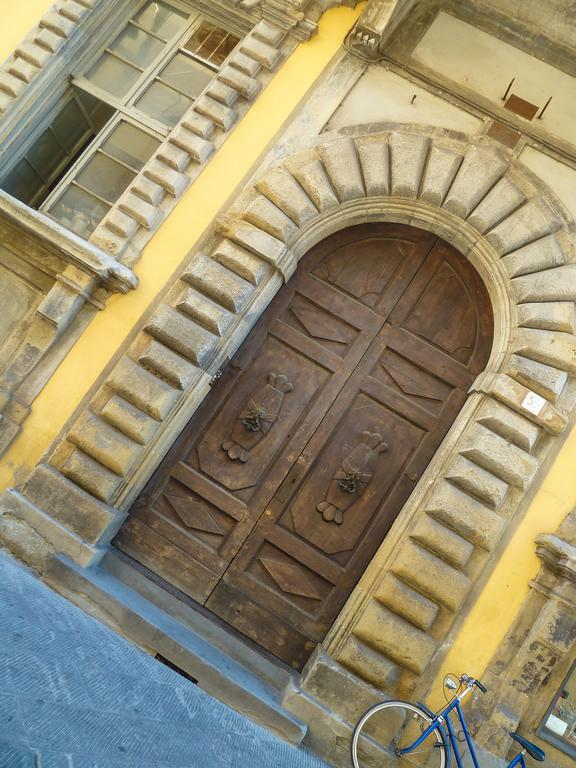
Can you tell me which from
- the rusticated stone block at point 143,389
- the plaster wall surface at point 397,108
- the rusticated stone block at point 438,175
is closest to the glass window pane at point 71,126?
the plaster wall surface at point 397,108

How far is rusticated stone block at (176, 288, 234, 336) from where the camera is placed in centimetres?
516

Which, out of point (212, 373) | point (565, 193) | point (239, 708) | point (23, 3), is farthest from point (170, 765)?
point (23, 3)

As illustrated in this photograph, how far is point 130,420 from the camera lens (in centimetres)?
500

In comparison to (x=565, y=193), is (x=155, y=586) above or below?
below

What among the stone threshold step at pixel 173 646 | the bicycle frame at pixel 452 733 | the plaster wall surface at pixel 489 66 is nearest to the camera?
the bicycle frame at pixel 452 733

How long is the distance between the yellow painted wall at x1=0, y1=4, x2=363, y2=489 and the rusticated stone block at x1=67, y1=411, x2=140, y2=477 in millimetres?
257

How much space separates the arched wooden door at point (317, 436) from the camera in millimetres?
5242

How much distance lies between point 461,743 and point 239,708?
5.38ft

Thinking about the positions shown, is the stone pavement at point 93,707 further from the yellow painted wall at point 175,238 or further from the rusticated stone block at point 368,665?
the yellow painted wall at point 175,238

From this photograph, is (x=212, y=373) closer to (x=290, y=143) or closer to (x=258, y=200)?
(x=258, y=200)

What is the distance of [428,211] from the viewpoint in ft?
18.0

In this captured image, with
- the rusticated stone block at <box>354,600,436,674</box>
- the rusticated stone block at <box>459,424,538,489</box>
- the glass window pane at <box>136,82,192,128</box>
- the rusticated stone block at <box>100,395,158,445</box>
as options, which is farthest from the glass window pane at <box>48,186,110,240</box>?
the rusticated stone block at <box>354,600,436,674</box>

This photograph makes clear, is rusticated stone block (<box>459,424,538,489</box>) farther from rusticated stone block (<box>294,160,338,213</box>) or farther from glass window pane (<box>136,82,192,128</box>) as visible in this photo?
glass window pane (<box>136,82,192,128</box>)

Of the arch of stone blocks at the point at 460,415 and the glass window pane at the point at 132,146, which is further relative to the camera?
the glass window pane at the point at 132,146
